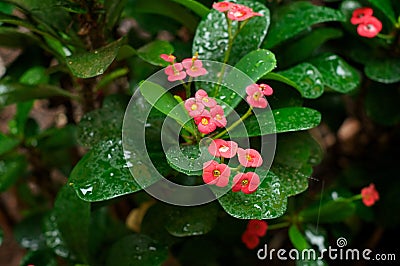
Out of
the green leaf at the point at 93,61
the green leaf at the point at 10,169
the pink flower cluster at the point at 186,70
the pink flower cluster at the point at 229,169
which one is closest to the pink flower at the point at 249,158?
the pink flower cluster at the point at 229,169

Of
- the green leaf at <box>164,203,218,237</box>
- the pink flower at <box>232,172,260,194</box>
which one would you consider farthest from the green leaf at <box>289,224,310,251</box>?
the pink flower at <box>232,172,260,194</box>

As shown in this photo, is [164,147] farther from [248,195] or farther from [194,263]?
[194,263]

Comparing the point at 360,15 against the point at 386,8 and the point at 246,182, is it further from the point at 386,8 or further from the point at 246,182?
the point at 246,182

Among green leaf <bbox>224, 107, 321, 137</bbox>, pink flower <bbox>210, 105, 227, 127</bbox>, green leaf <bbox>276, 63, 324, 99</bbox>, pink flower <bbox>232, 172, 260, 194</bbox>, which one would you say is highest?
pink flower <bbox>210, 105, 227, 127</bbox>

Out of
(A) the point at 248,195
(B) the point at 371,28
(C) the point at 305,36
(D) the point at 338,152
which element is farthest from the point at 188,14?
(D) the point at 338,152

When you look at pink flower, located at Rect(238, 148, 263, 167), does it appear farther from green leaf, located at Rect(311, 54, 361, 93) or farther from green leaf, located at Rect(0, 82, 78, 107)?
green leaf, located at Rect(0, 82, 78, 107)

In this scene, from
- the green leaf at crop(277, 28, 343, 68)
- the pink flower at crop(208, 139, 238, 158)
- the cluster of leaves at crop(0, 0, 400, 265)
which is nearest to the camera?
the pink flower at crop(208, 139, 238, 158)

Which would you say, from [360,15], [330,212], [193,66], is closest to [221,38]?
[193,66]
